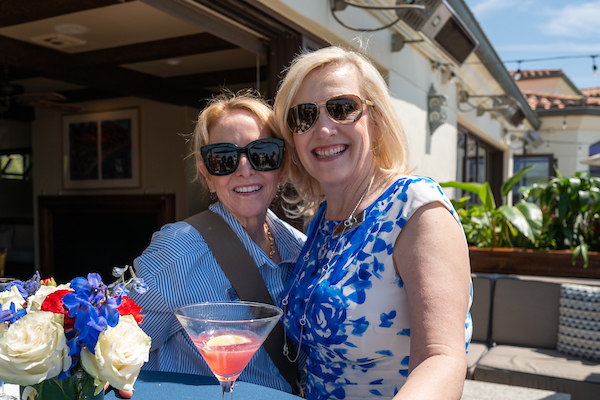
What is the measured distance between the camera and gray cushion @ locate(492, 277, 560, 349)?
3781 millimetres

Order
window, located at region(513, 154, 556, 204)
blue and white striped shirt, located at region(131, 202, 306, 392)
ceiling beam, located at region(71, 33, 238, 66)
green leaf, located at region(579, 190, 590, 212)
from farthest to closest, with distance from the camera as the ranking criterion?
window, located at region(513, 154, 556, 204) → ceiling beam, located at region(71, 33, 238, 66) → green leaf, located at region(579, 190, 590, 212) → blue and white striped shirt, located at region(131, 202, 306, 392)

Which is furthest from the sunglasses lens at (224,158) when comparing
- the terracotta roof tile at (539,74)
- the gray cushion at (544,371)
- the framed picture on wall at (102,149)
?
the terracotta roof tile at (539,74)

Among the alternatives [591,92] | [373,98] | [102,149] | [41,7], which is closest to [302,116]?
[373,98]

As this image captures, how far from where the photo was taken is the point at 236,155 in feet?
5.66

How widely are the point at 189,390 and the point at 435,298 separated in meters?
0.69

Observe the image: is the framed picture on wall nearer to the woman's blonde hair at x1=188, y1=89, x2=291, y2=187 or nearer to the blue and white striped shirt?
the woman's blonde hair at x1=188, y1=89, x2=291, y2=187

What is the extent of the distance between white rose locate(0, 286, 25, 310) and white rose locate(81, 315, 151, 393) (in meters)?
0.18

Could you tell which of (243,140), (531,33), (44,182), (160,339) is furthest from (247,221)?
(531,33)

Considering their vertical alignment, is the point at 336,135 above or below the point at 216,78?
below

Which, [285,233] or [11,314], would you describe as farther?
[285,233]

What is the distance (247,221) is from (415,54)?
14.4 ft

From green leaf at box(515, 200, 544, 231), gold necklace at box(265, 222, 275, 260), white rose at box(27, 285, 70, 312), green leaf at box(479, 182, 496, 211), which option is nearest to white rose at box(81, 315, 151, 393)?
white rose at box(27, 285, 70, 312)

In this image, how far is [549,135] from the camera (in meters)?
14.7

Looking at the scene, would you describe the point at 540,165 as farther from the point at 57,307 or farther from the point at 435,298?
the point at 57,307
